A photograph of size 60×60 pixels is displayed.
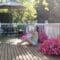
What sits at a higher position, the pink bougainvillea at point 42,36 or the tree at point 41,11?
the tree at point 41,11

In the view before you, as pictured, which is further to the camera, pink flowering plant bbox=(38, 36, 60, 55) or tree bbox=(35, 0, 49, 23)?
tree bbox=(35, 0, 49, 23)

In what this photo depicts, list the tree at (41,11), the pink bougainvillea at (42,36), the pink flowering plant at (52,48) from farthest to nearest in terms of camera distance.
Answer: the tree at (41,11)
the pink bougainvillea at (42,36)
the pink flowering plant at (52,48)

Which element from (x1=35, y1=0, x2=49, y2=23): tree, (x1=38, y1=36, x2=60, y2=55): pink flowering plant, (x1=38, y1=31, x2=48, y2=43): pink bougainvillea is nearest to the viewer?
(x1=38, y1=36, x2=60, y2=55): pink flowering plant

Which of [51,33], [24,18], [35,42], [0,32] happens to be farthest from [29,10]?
[35,42]

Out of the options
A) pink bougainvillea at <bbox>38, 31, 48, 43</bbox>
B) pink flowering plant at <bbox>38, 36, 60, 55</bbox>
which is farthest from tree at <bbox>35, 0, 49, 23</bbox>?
pink flowering plant at <bbox>38, 36, 60, 55</bbox>

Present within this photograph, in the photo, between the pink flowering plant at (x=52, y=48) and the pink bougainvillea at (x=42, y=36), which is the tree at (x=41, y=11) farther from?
the pink flowering plant at (x=52, y=48)

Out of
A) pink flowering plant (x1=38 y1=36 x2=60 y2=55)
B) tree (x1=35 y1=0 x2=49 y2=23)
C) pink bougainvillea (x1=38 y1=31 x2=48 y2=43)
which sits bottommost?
pink bougainvillea (x1=38 y1=31 x2=48 y2=43)

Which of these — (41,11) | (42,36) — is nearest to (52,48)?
(42,36)

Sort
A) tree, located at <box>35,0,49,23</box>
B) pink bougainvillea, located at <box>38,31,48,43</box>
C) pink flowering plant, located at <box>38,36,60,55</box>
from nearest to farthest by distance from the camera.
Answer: pink flowering plant, located at <box>38,36,60,55</box> → pink bougainvillea, located at <box>38,31,48,43</box> → tree, located at <box>35,0,49,23</box>

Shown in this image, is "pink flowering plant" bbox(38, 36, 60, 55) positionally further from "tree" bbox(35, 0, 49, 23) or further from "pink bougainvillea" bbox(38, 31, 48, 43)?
"tree" bbox(35, 0, 49, 23)

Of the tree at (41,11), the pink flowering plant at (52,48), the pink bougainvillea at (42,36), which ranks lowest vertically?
the pink bougainvillea at (42,36)

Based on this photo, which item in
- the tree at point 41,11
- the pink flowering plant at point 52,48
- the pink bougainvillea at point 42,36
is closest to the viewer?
the pink flowering plant at point 52,48

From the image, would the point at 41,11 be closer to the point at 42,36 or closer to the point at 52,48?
the point at 42,36

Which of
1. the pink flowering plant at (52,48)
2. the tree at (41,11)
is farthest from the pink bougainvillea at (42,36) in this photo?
the tree at (41,11)
